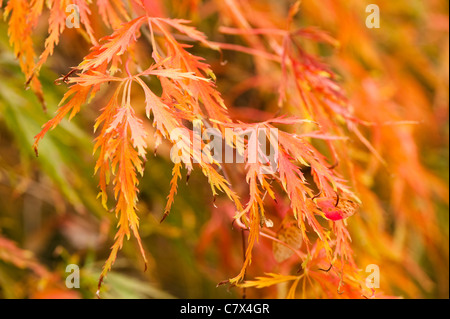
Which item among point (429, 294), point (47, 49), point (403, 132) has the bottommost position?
point (429, 294)

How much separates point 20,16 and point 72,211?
42.6 inches

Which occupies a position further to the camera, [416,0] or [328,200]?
[416,0]

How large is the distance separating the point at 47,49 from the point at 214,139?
185 mm

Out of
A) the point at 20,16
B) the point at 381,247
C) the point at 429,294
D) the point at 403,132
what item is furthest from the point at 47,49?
the point at 429,294

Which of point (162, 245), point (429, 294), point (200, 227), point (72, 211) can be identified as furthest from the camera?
point (162, 245)

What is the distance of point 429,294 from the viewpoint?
137 centimetres

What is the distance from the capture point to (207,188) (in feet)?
4.12

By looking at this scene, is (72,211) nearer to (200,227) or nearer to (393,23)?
(200,227)

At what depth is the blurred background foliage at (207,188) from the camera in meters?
0.90

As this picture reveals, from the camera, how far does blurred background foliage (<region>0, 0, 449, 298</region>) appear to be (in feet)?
2.94

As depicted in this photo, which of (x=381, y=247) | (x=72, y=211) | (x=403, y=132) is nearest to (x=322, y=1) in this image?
(x=403, y=132)

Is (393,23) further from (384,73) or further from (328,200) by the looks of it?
(328,200)

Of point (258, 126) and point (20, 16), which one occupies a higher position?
point (20, 16)

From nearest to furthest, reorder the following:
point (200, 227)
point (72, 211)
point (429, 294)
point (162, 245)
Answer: point (200, 227), point (429, 294), point (72, 211), point (162, 245)
